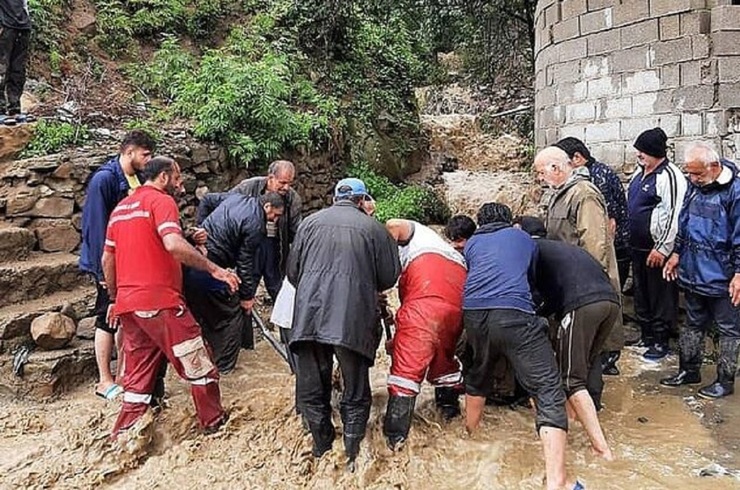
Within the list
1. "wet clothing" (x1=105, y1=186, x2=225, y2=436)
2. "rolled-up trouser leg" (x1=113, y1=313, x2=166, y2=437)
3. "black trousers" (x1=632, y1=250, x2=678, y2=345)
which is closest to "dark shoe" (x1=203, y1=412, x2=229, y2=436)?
"wet clothing" (x1=105, y1=186, x2=225, y2=436)

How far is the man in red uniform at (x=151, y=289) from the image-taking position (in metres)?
3.82

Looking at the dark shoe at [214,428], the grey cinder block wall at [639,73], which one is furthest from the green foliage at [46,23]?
the dark shoe at [214,428]

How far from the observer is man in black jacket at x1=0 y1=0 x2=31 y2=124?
6383 millimetres

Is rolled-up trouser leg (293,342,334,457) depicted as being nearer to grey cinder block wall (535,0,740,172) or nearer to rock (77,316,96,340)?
rock (77,316,96,340)

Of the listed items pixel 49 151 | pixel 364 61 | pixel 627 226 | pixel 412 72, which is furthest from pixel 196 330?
pixel 412 72

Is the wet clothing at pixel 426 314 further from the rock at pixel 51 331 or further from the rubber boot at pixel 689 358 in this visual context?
the rock at pixel 51 331

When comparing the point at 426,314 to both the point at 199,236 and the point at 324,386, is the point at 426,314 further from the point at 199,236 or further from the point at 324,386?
the point at 199,236

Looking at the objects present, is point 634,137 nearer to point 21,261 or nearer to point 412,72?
point 21,261

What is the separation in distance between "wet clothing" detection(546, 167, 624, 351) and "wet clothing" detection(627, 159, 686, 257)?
1.06m

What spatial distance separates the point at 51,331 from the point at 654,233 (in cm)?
476

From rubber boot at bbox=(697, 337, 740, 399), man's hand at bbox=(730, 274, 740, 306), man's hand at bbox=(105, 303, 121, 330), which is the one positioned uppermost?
man's hand at bbox=(105, 303, 121, 330)

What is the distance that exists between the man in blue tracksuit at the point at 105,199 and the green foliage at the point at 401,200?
243 inches

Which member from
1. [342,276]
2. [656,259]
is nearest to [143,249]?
[342,276]

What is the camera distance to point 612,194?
5422 mm
